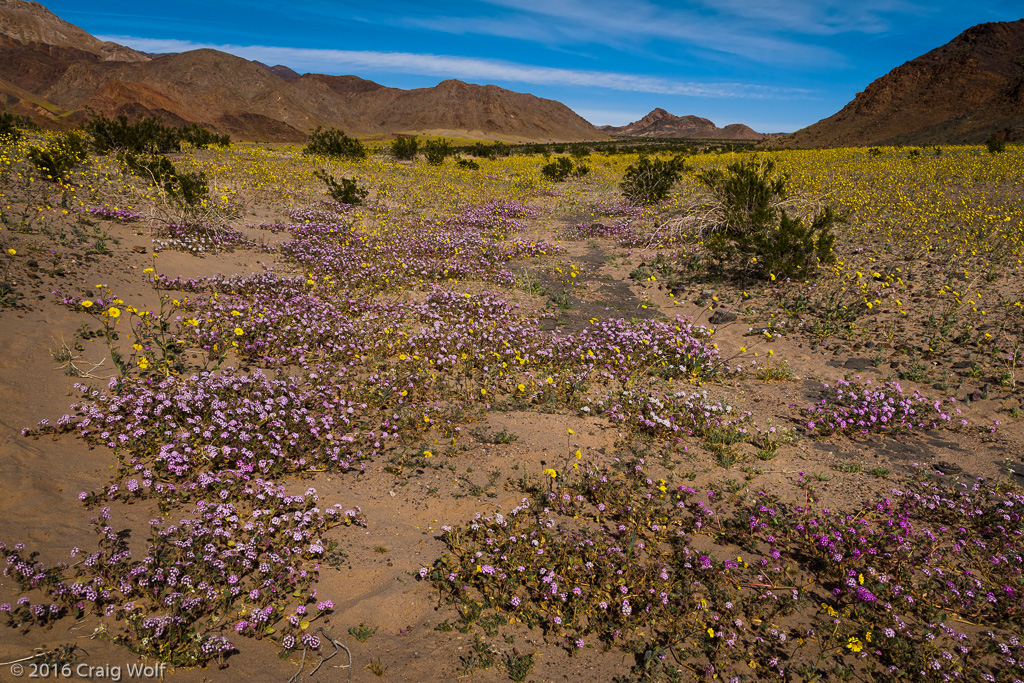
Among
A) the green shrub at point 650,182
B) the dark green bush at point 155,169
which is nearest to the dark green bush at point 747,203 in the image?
the green shrub at point 650,182

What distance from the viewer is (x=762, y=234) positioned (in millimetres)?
10148

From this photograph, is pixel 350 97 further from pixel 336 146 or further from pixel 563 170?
pixel 563 170

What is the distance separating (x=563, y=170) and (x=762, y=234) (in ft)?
56.9

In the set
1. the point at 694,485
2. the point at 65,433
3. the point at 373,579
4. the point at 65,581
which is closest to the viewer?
the point at 65,581

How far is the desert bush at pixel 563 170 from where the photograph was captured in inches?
A: 990

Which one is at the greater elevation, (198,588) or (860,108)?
(860,108)

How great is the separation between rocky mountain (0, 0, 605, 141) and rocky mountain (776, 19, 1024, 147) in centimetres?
10071

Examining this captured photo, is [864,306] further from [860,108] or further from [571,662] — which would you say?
[860,108]

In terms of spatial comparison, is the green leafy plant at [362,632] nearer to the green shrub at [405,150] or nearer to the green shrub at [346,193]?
the green shrub at [346,193]

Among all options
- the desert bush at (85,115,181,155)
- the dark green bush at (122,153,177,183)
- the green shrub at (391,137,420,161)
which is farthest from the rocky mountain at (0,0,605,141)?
the dark green bush at (122,153,177,183)

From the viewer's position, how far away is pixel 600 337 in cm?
756

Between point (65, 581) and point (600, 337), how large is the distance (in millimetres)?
6472

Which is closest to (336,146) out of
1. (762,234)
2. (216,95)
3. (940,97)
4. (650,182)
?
(650,182)

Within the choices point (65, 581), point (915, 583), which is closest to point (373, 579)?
point (65, 581)
